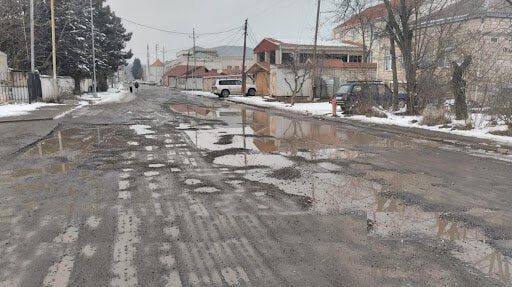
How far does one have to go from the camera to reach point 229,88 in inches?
1973

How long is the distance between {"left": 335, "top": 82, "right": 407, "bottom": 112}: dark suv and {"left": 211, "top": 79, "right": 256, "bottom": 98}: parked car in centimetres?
2385

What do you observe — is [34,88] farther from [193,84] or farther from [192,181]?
[193,84]

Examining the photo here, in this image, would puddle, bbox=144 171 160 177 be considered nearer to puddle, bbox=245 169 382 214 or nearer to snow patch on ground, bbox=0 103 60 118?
puddle, bbox=245 169 382 214

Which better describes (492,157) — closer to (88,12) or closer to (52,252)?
(52,252)

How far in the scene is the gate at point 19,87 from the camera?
2677 centimetres

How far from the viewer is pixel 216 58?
4498 inches

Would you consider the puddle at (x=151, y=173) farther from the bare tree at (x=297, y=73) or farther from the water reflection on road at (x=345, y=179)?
the bare tree at (x=297, y=73)

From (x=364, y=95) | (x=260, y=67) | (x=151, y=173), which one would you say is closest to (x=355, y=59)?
(x=260, y=67)

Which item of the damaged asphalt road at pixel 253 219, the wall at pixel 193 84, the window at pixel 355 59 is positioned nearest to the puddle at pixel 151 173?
the damaged asphalt road at pixel 253 219

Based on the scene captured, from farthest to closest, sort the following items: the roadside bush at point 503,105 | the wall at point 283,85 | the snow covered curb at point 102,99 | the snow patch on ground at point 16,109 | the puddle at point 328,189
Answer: the wall at point 283,85
the snow covered curb at point 102,99
the snow patch on ground at point 16,109
the roadside bush at point 503,105
the puddle at point 328,189

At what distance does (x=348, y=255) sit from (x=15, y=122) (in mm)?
18313

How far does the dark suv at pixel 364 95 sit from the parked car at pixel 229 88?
2385 cm

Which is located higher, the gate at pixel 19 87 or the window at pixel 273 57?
the window at pixel 273 57

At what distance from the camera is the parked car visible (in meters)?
48.0
